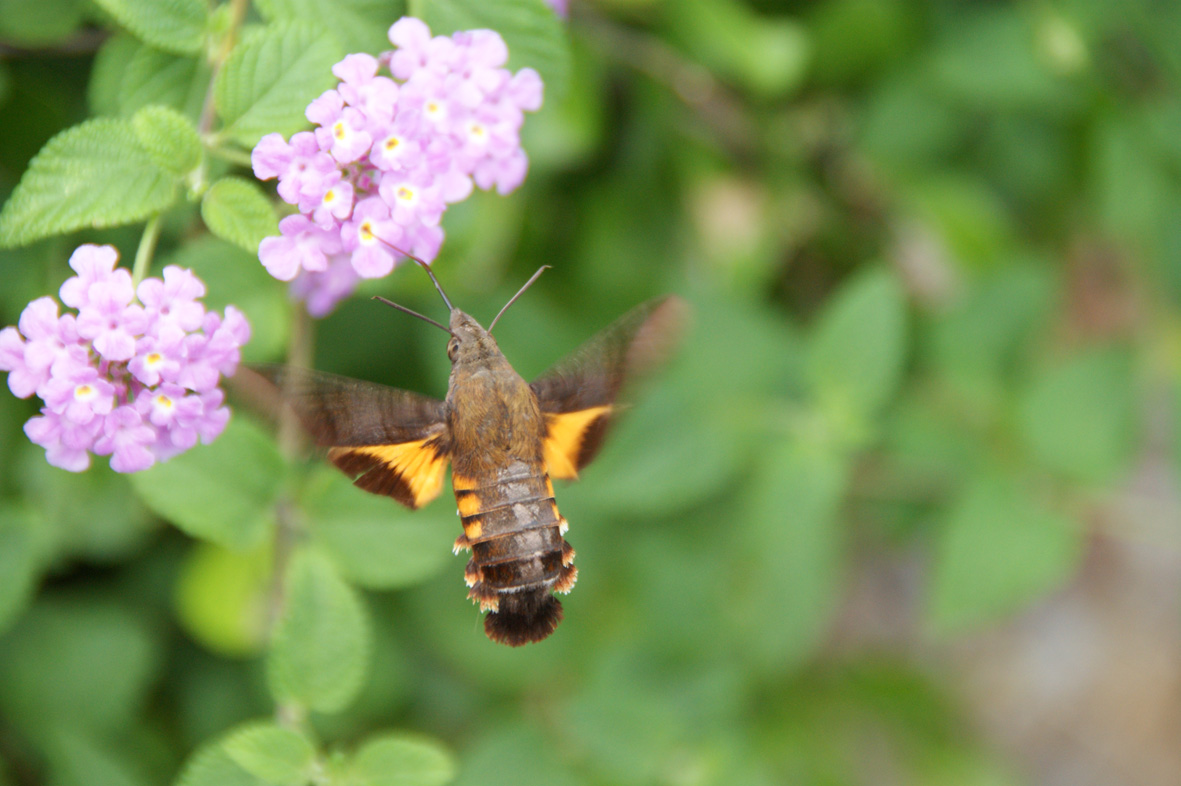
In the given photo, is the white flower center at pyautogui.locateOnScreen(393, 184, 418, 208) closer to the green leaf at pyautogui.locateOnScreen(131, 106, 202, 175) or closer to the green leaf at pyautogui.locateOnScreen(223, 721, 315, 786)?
the green leaf at pyautogui.locateOnScreen(131, 106, 202, 175)

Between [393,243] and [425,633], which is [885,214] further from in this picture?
[393,243]

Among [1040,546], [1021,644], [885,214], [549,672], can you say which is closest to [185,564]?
[549,672]

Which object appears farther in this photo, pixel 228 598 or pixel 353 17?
pixel 228 598

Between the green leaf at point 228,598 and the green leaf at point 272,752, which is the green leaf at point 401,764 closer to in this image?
the green leaf at point 272,752

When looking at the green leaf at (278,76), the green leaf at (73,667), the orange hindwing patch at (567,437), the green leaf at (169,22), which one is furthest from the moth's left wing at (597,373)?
the green leaf at (73,667)

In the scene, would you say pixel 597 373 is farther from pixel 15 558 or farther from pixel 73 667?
pixel 73 667

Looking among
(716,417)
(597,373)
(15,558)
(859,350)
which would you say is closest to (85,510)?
(15,558)
